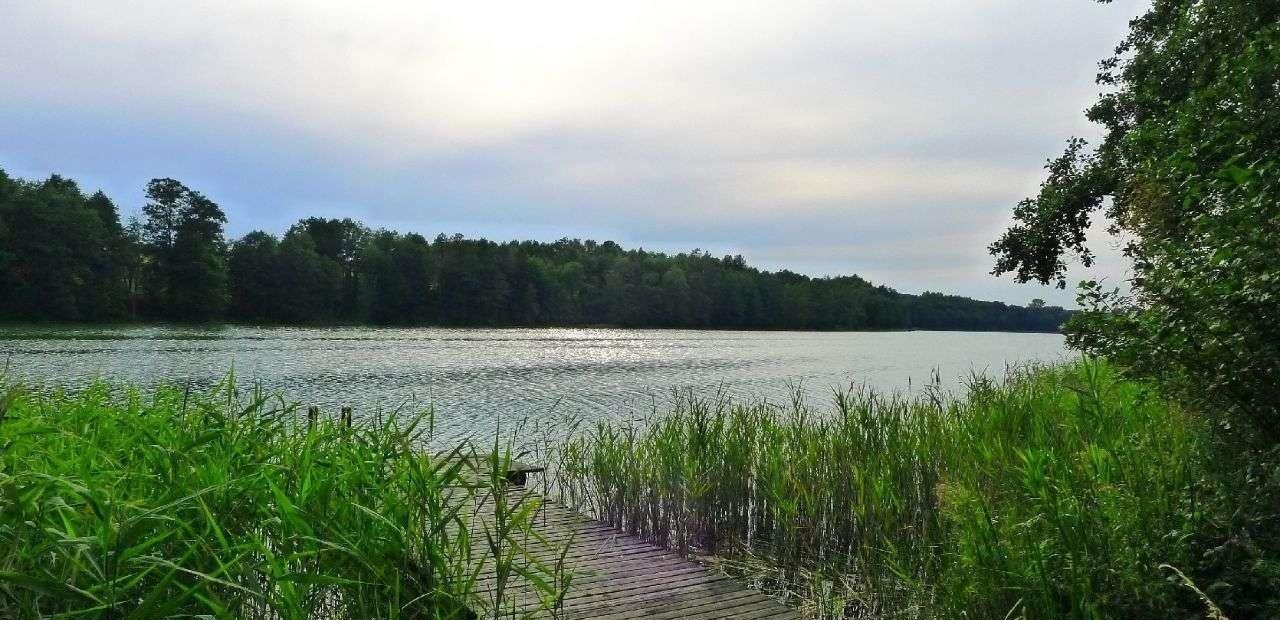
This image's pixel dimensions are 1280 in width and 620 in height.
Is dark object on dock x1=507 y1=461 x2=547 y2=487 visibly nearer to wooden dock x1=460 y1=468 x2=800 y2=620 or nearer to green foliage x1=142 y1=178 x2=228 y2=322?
wooden dock x1=460 y1=468 x2=800 y2=620

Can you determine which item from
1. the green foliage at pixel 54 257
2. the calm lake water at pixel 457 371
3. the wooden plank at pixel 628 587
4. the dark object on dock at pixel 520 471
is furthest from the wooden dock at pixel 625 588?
the green foliage at pixel 54 257

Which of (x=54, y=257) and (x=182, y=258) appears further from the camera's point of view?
(x=182, y=258)

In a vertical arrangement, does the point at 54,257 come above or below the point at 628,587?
above

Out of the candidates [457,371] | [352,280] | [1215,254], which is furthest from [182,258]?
[1215,254]

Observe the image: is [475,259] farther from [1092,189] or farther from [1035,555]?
[1035,555]

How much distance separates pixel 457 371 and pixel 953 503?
28.3m

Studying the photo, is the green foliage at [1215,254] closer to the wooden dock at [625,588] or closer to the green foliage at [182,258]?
the wooden dock at [625,588]

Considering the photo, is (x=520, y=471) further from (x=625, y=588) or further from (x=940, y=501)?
(x=940, y=501)

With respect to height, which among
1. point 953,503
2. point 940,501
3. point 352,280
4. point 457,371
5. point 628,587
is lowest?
point 457,371

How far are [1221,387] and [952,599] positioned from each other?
6.75ft

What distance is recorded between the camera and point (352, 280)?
267 feet

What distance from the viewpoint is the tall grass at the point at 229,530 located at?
3133 millimetres

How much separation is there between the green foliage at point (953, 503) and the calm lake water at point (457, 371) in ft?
15.5

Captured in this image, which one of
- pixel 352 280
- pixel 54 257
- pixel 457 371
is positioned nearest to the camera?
pixel 457 371
